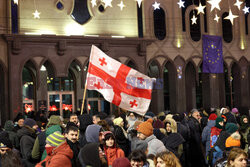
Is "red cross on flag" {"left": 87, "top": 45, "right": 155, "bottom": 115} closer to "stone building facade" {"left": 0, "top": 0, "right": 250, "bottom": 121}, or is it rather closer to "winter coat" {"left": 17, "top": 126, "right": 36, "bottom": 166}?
"winter coat" {"left": 17, "top": 126, "right": 36, "bottom": 166}

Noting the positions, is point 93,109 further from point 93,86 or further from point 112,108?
point 93,86

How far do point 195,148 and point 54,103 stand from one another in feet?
46.6

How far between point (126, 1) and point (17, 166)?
1940 cm

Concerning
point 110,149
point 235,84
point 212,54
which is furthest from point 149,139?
point 235,84

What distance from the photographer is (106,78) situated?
10.5m

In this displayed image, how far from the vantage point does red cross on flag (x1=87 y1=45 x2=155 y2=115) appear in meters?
10.2

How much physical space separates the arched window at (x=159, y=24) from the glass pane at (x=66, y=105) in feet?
21.6

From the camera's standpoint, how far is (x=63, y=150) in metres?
5.45

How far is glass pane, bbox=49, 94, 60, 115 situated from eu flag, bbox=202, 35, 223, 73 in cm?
946

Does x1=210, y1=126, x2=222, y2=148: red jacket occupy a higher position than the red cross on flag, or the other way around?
the red cross on flag

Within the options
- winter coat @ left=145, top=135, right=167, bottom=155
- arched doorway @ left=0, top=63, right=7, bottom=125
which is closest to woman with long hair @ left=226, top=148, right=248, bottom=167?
winter coat @ left=145, top=135, right=167, bottom=155

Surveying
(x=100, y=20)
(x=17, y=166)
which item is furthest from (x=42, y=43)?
(x=17, y=166)

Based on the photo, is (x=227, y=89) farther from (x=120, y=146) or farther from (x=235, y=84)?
(x=120, y=146)

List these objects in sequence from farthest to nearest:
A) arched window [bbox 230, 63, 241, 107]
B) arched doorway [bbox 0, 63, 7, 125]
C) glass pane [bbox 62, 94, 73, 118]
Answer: arched window [bbox 230, 63, 241, 107], glass pane [bbox 62, 94, 73, 118], arched doorway [bbox 0, 63, 7, 125]
